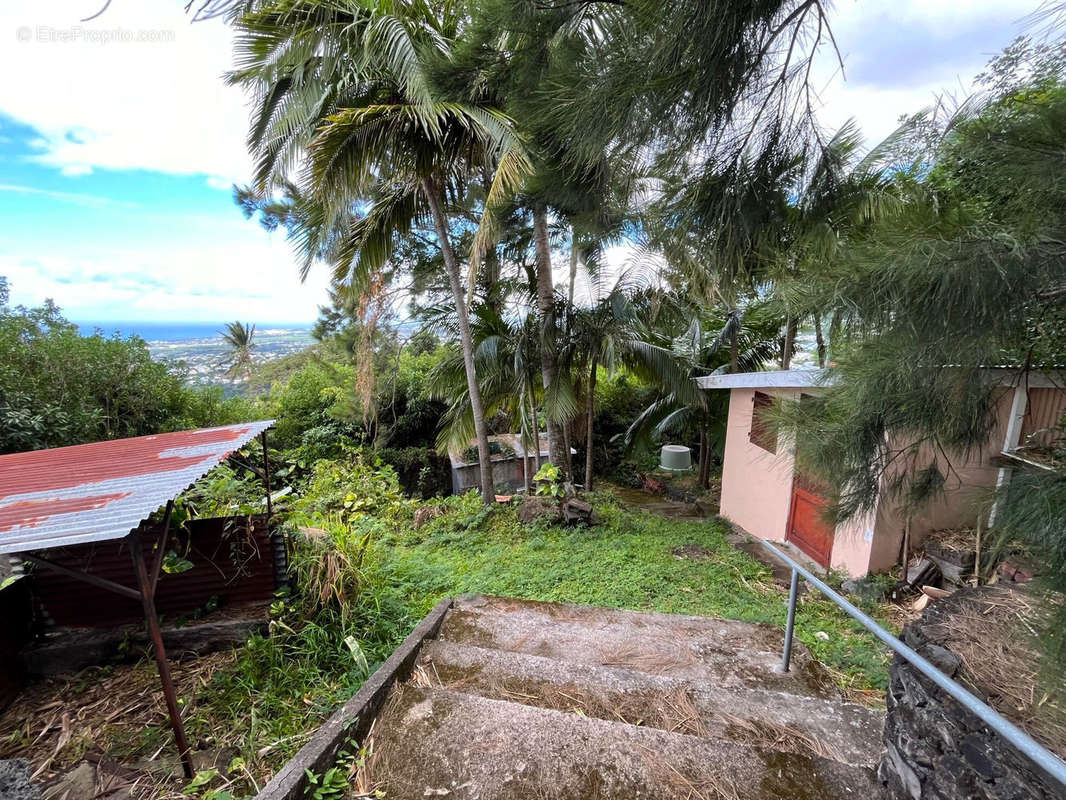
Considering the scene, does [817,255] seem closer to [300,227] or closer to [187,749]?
[187,749]

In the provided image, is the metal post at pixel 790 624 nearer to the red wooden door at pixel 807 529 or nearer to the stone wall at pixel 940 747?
the stone wall at pixel 940 747

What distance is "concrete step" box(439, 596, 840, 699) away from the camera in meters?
2.50

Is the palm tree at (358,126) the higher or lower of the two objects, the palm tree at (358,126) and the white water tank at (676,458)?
the higher

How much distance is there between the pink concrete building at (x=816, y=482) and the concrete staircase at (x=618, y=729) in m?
0.92

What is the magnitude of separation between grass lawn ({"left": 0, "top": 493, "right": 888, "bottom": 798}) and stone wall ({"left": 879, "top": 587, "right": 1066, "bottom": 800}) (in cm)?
110

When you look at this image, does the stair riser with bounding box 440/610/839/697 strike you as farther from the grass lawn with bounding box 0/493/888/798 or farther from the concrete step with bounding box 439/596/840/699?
the grass lawn with bounding box 0/493/888/798

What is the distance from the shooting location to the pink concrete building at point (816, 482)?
194cm

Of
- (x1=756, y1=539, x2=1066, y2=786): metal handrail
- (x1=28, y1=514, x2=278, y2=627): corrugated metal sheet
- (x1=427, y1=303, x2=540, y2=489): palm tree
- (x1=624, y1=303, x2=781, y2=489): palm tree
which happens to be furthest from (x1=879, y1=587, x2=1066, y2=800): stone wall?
(x1=624, y1=303, x2=781, y2=489): palm tree

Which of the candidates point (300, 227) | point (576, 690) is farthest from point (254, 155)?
point (576, 690)

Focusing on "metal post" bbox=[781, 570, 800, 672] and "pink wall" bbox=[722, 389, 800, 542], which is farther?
"pink wall" bbox=[722, 389, 800, 542]

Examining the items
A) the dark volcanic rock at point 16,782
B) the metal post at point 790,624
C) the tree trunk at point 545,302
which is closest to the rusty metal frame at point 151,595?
the dark volcanic rock at point 16,782

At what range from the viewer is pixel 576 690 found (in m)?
2.13

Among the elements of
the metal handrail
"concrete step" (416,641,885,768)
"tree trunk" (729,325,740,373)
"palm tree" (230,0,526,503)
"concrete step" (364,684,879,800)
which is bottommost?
"concrete step" (416,641,885,768)

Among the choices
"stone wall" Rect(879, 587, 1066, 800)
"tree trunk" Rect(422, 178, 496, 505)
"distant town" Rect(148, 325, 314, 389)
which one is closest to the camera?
"stone wall" Rect(879, 587, 1066, 800)
